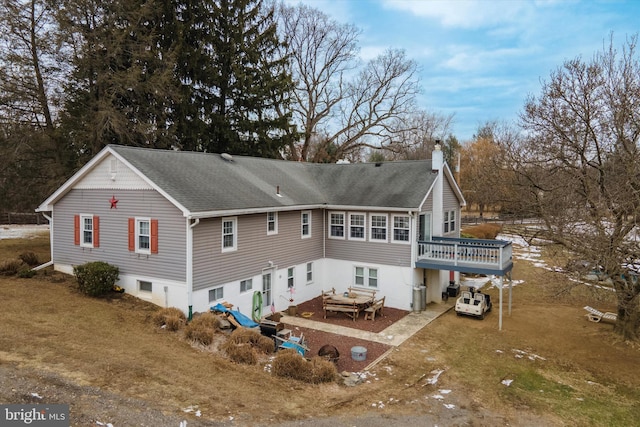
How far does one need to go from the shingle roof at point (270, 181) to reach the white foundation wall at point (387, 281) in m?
2.98

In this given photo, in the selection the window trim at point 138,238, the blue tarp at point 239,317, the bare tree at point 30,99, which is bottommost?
the blue tarp at point 239,317

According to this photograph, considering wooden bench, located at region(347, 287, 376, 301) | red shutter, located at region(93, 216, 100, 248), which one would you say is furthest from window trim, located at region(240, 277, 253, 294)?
red shutter, located at region(93, 216, 100, 248)

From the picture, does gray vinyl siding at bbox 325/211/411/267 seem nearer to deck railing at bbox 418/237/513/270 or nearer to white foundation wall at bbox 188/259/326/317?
deck railing at bbox 418/237/513/270

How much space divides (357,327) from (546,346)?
686 centimetres

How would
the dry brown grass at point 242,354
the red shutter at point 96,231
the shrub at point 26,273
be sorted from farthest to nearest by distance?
the shrub at point 26,273 < the red shutter at point 96,231 < the dry brown grass at point 242,354

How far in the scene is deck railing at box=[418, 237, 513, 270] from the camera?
57.3 feet

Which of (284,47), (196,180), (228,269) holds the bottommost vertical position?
(228,269)

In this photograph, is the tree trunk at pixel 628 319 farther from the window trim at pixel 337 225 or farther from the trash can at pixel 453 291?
the window trim at pixel 337 225

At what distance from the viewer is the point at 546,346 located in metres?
15.1

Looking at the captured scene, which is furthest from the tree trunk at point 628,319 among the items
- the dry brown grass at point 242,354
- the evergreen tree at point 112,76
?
the evergreen tree at point 112,76

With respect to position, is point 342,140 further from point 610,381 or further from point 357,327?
point 610,381

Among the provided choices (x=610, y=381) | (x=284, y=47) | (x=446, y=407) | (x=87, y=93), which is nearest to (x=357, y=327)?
(x=446, y=407)

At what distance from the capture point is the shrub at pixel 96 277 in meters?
15.2

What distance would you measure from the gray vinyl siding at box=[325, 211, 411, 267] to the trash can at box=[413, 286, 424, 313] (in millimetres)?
1199
